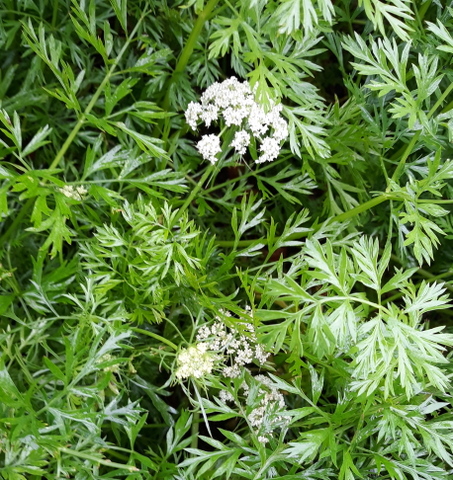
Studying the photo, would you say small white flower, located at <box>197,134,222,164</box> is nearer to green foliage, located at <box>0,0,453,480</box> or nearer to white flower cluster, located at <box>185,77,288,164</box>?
white flower cluster, located at <box>185,77,288,164</box>

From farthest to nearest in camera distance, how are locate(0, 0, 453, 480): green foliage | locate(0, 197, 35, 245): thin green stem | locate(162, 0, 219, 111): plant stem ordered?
locate(0, 197, 35, 245): thin green stem < locate(162, 0, 219, 111): plant stem < locate(0, 0, 453, 480): green foliage

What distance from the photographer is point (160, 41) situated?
5.46ft

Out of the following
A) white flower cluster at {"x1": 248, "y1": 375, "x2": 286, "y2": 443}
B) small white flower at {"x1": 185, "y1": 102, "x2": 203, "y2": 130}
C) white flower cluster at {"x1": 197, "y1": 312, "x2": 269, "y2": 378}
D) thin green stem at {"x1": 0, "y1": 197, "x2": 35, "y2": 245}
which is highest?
small white flower at {"x1": 185, "y1": 102, "x2": 203, "y2": 130}

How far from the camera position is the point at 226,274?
1.37 metres

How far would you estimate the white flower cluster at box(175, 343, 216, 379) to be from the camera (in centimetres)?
113

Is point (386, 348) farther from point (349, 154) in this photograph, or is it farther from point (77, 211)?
point (77, 211)

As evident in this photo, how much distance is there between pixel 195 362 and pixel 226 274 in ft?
0.90

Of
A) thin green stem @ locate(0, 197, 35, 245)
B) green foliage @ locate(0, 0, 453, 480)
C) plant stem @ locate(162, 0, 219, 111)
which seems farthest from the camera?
thin green stem @ locate(0, 197, 35, 245)

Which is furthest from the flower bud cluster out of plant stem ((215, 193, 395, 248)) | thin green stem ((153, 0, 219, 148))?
thin green stem ((153, 0, 219, 148))

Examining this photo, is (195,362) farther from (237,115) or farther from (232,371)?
(237,115)

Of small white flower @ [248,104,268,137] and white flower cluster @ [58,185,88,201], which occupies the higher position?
small white flower @ [248,104,268,137]

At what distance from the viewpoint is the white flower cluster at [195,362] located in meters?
1.13

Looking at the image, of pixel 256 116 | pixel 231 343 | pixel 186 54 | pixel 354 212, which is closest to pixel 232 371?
pixel 231 343

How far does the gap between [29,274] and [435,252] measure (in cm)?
117
